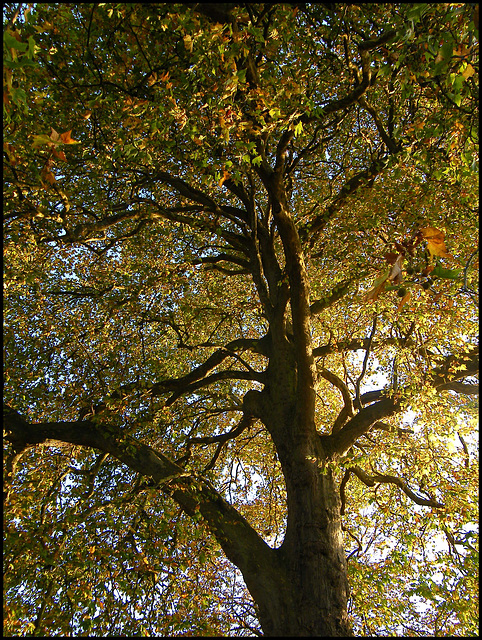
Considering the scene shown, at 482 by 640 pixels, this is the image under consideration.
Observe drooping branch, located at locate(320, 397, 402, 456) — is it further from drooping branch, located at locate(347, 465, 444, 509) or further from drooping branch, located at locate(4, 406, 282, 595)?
drooping branch, located at locate(4, 406, 282, 595)

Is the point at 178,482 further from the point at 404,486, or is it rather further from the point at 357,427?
the point at 404,486

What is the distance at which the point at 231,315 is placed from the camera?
425 inches

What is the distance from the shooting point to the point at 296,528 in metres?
5.98

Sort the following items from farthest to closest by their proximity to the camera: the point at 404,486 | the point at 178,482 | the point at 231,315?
the point at 231,315, the point at 404,486, the point at 178,482

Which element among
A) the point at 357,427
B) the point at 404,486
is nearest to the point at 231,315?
the point at 357,427

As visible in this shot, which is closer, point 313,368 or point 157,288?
point 313,368

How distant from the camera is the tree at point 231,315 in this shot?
5508mm

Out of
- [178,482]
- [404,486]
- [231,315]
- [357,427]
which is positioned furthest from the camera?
[231,315]

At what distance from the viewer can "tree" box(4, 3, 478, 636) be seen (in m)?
5.51

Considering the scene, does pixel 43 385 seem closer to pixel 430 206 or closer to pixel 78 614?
pixel 78 614

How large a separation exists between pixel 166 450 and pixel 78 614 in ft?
11.1

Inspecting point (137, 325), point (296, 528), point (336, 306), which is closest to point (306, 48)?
point (336, 306)

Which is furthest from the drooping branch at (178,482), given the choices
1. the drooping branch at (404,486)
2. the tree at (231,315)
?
the drooping branch at (404,486)

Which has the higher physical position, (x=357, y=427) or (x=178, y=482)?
(x=357, y=427)
